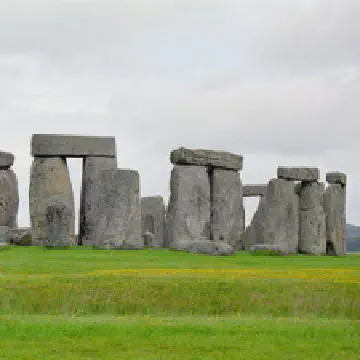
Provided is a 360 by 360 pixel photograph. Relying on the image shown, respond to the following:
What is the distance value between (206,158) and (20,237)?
7.85 meters

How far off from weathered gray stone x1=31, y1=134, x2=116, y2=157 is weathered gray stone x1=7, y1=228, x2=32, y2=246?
10.1 feet

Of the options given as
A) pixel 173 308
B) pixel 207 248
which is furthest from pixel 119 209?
pixel 173 308

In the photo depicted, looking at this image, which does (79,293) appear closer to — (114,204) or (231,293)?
(231,293)

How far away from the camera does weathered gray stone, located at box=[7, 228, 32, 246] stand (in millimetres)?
35969

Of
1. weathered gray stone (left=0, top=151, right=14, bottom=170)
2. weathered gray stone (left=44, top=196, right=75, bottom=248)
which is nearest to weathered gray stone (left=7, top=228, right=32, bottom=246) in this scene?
weathered gray stone (left=44, top=196, right=75, bottom=248)

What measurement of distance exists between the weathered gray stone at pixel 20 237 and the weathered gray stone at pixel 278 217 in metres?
8.91

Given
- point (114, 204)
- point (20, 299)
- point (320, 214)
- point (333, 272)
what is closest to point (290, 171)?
point (320, 214)

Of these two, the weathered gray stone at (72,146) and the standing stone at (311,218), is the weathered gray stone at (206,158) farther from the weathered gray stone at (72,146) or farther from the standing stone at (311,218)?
the standing stone at (311,218)

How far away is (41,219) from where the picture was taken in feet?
120

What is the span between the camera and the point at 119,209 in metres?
33.7

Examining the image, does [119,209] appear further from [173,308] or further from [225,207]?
[173,308]

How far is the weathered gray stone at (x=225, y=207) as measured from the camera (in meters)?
38.2

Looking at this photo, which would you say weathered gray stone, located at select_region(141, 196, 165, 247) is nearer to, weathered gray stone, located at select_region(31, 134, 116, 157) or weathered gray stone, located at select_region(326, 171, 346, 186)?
weathered gray stone, located at select_region(31, 134, 116, 157)

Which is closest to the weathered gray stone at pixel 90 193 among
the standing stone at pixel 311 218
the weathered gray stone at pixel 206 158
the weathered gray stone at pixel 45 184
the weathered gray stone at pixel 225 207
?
the weathered gray stone at pixel 45 184
